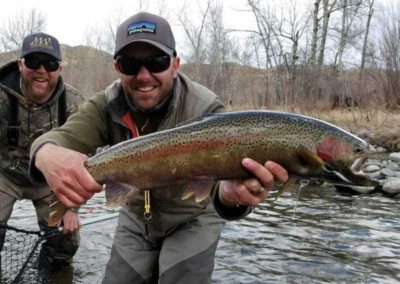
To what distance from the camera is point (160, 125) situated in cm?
325

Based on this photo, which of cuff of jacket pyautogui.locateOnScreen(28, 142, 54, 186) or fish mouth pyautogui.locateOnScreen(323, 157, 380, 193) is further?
cuff of jacket pyautogui.locateOnScreen(28, 142, 54, 186)

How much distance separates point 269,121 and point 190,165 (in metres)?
0.44

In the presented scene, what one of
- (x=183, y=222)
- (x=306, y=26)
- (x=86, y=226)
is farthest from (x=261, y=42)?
(x=183, y=222)

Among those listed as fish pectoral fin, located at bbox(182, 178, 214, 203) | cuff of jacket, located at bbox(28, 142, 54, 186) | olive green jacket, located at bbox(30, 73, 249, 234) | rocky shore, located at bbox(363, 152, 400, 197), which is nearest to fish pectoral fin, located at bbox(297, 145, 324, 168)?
fish pectoral fin, located at bbox(182, 178, 214, 203)

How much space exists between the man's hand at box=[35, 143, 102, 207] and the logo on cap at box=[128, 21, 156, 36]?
865 mm

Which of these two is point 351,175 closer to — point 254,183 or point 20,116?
point 254,183

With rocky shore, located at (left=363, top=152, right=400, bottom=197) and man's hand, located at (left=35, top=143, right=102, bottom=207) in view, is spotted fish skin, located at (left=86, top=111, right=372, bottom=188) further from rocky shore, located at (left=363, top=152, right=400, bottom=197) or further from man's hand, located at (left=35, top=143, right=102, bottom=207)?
rocky shore, located at (left=363, top=152, right=400, bottom=197)

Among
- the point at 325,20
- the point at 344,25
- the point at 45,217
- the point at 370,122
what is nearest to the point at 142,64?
the point at 45,217

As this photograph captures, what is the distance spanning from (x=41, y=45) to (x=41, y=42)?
1.5 inches

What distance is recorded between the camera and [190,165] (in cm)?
248

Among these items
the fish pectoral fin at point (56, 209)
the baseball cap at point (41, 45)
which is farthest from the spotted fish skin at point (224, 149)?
the baseball cap at point (41, 45)

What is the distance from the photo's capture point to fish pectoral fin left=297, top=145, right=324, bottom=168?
7.66 feet

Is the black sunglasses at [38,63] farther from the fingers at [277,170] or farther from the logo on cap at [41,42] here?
the fingers at [277,170]

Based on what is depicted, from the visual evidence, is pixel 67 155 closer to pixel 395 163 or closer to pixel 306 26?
pixel 395 163
